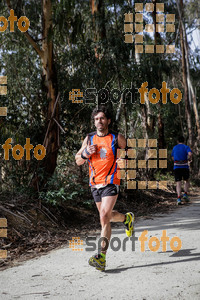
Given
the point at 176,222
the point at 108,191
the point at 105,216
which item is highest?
the point at 108,191

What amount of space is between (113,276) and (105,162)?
4.46 feet

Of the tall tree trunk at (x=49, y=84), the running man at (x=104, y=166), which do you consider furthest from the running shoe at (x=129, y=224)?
the tall tree trunk at (x=49, y=84)

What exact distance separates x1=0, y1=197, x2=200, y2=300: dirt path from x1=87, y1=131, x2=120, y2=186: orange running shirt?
1.10m

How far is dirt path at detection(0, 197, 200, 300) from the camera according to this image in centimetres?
368

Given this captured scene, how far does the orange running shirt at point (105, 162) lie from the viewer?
467 centimetres

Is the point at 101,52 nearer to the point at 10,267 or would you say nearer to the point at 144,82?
the point at 144,82

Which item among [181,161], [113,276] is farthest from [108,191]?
[181,161]

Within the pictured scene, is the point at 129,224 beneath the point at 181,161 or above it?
beneath

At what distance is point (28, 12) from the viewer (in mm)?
11109

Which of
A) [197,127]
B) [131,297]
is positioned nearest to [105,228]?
[131,297]

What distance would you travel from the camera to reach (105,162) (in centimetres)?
466

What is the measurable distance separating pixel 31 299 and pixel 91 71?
7.66 metres

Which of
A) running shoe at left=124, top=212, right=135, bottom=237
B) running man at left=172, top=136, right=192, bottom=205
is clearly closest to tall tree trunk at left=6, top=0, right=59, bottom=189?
running shoe at left=124, top=212, right=135, bottom=237

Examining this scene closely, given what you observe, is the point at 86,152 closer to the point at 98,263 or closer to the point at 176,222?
the point at 98,263
